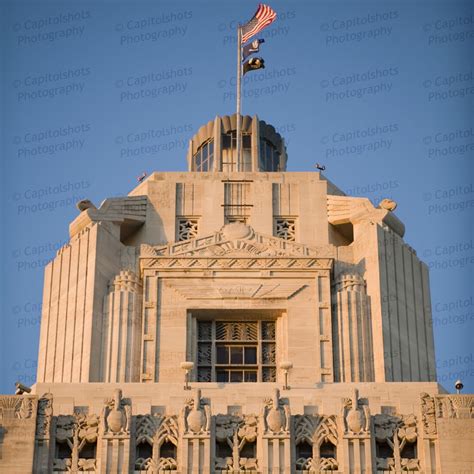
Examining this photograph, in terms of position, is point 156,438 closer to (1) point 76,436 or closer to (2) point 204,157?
(1) point 76,436

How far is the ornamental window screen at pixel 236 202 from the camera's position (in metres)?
73.3

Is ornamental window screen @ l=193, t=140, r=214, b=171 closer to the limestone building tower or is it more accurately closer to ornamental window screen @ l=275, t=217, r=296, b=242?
the limestone building tower

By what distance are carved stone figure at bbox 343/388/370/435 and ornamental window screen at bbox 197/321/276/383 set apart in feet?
22.2

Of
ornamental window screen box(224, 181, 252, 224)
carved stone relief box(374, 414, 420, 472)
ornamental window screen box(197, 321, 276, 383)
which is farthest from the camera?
ornamental window screen box(224, 181, 252, 224)

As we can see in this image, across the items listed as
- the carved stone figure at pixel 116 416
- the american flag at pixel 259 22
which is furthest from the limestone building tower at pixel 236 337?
the american flag at pixel 259 22

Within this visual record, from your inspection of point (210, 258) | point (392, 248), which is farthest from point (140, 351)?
point (392, 248)

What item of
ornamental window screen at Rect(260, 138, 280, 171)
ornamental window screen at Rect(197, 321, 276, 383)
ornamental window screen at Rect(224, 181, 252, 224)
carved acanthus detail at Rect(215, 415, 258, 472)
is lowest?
carved acanthus detail at Rect(215, 415, 258, 472)

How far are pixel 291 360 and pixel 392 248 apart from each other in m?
6.59

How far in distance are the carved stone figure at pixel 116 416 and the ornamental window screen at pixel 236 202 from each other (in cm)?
1265

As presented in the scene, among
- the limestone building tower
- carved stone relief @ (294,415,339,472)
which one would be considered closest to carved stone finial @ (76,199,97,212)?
the limestone building tower

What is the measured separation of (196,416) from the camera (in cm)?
6175

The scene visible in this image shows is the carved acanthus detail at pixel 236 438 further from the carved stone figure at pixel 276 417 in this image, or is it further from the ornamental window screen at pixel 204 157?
the ornamental window screen at pixel 204 157

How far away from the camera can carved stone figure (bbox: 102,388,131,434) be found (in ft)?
202

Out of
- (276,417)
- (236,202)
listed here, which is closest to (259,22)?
(236,202)
